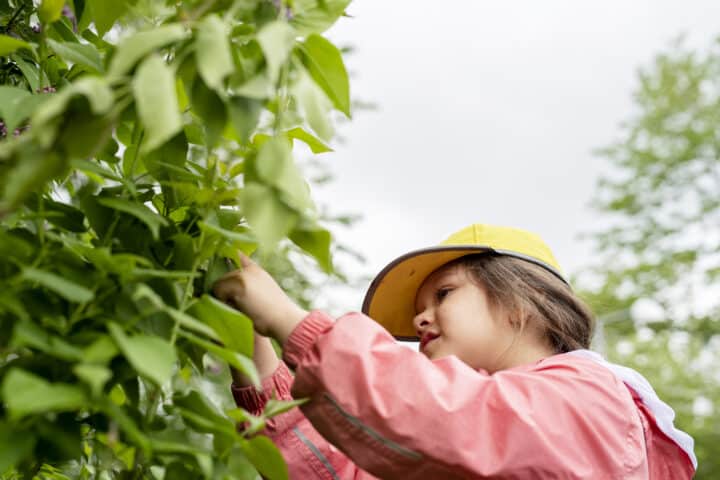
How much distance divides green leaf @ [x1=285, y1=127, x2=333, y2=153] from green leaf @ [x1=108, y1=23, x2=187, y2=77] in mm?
337

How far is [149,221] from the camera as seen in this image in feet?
2.88

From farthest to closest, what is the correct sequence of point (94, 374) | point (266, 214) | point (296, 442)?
point (296, 442), point (266, 214), point (94, 374)

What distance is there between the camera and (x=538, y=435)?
4.10 feet

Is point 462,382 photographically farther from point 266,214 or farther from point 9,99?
point 9,99

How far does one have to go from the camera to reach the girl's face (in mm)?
1729

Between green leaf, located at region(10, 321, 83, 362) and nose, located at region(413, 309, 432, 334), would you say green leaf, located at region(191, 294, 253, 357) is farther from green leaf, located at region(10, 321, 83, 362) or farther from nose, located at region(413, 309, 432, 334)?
nose, located at region(413, 309, 432, 334)

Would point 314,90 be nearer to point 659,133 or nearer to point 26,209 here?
point 26,209

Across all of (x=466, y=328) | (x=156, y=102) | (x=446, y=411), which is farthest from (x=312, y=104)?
(x=466, y=328)

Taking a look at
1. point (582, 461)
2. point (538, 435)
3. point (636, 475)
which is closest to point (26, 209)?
point (538, 435)

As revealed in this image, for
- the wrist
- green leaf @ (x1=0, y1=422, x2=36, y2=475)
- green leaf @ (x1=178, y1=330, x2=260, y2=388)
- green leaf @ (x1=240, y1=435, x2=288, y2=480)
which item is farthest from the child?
green leaf @ (x1=0, y1=422, x2=36, y2=475)

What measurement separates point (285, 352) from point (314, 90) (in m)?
0.43

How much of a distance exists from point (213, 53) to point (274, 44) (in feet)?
0.18

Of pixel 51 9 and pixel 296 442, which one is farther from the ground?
pixel 51 9

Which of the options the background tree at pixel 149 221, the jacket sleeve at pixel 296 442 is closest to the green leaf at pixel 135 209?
the background tree at pixel 149 221
